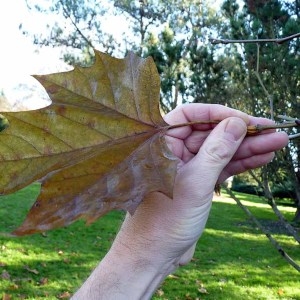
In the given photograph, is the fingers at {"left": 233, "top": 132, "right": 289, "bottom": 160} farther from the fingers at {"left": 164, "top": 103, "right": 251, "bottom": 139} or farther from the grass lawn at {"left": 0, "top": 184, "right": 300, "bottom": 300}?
the grass lawn at {"left": 0, "top": 184, "right": 300, "bottom": 300}

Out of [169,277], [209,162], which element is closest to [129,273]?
[209,162]

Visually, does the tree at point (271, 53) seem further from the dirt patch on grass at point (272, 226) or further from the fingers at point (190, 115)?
the dirt patch on grass at point (272, 226)

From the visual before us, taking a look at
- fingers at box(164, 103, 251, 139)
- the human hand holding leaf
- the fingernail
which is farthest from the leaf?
fingers at box(164, 103, 251, 139)

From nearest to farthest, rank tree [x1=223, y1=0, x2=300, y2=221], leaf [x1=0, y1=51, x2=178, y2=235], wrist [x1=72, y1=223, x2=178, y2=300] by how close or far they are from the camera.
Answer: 1. leaf [x1=0, y1=51, x2=178, y2=235]
2. wrist [x1=72, y1=223, x2=178, y2=300]
3. tree [x1=223, y1=0, x2=300, y2=221]

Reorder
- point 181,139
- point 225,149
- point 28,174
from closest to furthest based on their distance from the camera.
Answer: point 28,174, point 225,149, point 181,139

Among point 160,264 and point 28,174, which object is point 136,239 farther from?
point 28,174

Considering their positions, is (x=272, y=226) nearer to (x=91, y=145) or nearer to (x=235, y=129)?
(x=235, y=129)

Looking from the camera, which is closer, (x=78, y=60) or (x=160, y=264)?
(x=160, y=264)

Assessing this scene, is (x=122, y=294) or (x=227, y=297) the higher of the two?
(x=122, y=294)

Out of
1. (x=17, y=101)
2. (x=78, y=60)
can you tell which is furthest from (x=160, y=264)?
(x=17, y=101)
